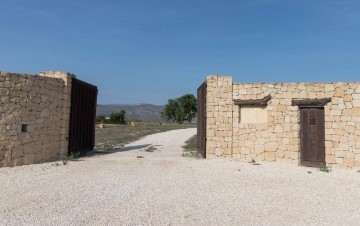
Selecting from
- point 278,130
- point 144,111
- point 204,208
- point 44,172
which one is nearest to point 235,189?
point 204,208

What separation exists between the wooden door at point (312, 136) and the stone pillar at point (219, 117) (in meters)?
2.80

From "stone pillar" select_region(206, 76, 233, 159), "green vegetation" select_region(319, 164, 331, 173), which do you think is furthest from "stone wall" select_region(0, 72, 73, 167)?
"green vegetation" select_region(319, 164, 331, 173)

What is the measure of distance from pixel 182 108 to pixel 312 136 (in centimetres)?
5851

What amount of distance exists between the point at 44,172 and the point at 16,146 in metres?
1.62

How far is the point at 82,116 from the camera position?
14305mm

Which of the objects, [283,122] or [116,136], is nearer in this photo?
[283,122]

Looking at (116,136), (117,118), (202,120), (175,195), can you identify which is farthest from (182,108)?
(175,195)

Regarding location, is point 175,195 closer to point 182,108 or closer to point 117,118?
point 117,118

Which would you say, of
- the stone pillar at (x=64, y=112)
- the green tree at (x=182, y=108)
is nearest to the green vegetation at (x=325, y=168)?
the stone pillar at (x=64, y=112)

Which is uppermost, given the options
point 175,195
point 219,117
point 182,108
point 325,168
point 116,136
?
point 182,108

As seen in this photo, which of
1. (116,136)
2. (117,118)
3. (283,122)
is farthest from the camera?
(117,118)

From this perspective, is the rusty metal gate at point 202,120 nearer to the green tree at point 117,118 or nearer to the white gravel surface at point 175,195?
the white gravel surface at point 175,195

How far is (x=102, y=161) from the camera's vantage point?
39.5 feet

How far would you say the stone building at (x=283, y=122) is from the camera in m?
11.6
